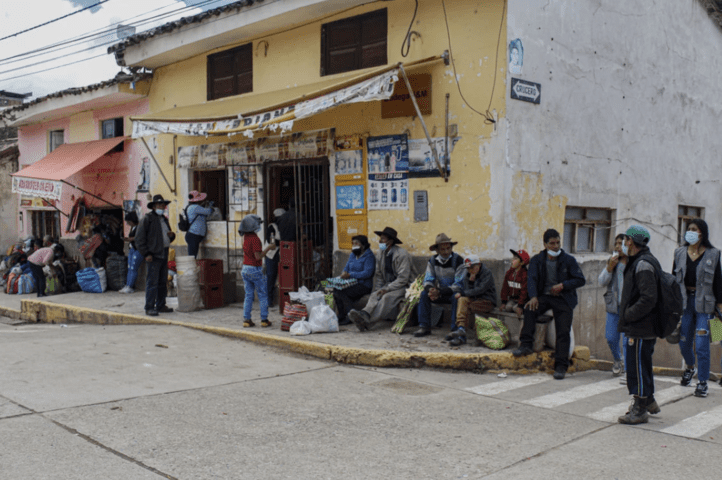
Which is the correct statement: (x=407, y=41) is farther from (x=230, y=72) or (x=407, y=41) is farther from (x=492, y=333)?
(x=492, y=333)

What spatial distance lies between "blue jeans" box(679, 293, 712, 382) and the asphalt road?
0.34 metres

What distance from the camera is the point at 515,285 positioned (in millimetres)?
7914

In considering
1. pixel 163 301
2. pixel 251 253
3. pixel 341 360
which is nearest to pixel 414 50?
pixel 251 253

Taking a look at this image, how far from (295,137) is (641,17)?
6460 mm

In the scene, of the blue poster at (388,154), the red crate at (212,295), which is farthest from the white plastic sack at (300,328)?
the red crate at (212,295)

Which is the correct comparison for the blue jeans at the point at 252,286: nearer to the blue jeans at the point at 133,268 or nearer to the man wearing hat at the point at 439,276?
the man wearing hat at the point at 439,276

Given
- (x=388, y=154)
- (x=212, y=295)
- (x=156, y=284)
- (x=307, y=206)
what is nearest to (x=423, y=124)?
(x=388, y=154)

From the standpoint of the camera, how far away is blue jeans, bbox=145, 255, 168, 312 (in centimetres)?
1009

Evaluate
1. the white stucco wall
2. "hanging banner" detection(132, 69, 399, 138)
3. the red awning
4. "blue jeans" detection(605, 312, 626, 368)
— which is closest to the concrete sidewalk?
"blue jeans" detection(605, 312, 626, 368)

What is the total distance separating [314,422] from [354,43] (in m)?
6.60

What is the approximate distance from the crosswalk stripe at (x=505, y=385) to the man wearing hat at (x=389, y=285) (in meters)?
2.29

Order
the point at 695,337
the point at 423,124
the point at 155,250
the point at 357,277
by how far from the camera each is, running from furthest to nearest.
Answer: the point at 155,250 < the point at 357,277 < the point at 423,124 < the point at 695,337

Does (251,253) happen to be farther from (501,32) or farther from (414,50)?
(501,32)

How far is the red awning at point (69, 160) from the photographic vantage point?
45.2 feet
